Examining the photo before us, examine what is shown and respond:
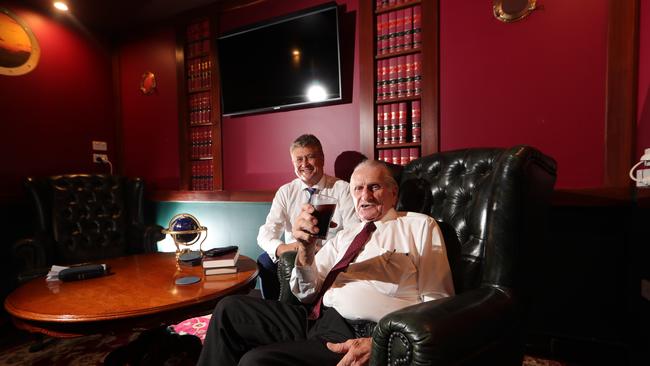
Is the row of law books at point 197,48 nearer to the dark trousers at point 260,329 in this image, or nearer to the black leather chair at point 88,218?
the black leather chair at point 88,218

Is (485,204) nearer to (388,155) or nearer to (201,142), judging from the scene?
(388,155)

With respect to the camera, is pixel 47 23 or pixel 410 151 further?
pixel 47 23

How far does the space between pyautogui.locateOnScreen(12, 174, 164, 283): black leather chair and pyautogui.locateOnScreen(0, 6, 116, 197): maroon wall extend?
0.51 meters

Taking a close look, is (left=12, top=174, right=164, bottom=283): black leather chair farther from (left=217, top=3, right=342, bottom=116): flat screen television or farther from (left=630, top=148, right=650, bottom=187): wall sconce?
(left=630, top=148, right=650, bottom=187): wall sconce

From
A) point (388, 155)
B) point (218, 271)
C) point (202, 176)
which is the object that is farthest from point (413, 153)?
point (202, 176)

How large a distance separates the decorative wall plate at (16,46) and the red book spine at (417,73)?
3503 millimetres

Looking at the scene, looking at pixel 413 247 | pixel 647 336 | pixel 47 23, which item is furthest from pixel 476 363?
pixel 47 23

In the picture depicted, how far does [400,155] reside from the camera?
102 inches

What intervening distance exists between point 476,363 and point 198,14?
377cm

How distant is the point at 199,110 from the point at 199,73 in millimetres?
388

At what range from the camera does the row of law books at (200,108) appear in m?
3.46

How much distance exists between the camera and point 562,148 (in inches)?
83.3

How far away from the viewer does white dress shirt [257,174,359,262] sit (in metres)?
2.24

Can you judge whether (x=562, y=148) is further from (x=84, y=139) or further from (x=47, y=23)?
(x=47, y=23)
